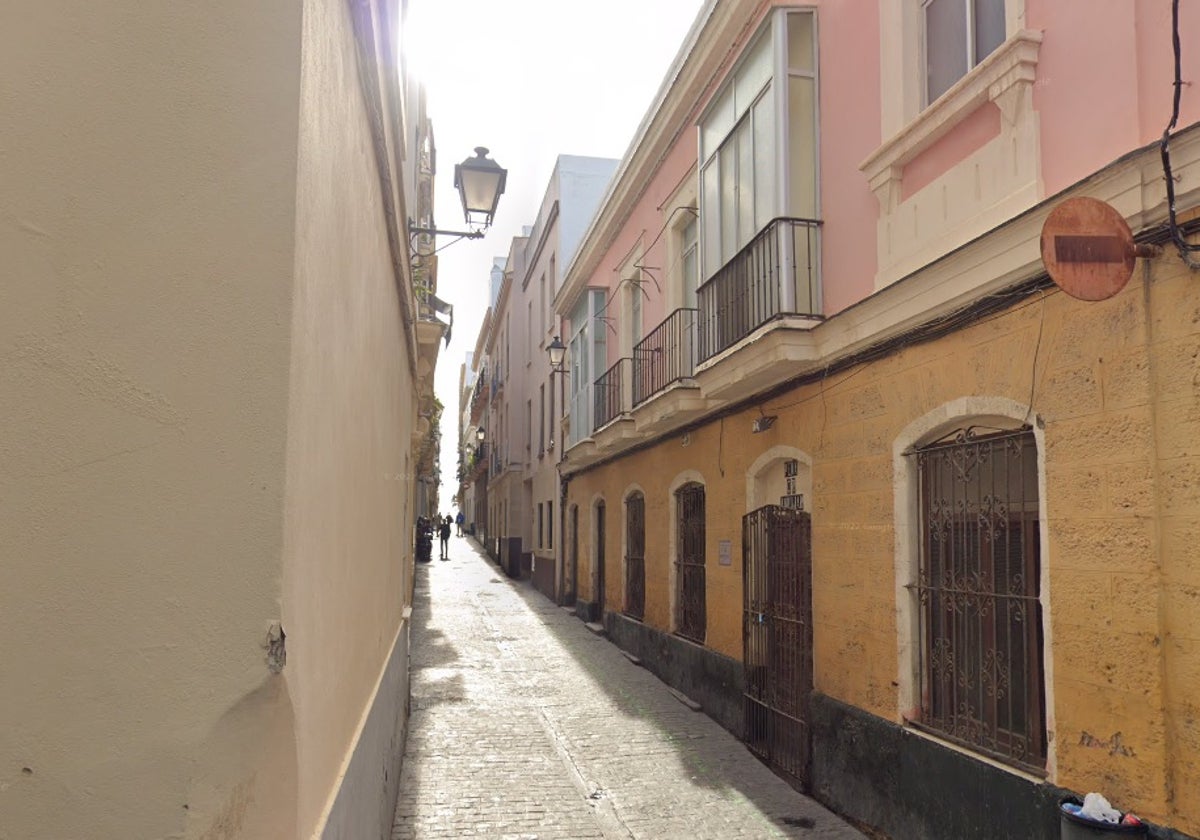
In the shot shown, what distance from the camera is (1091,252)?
430 centimetres

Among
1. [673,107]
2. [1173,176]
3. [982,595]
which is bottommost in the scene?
[982,595]

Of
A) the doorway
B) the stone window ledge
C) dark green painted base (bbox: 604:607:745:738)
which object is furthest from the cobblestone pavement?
the stone window ledge

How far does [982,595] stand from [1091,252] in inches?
86.9

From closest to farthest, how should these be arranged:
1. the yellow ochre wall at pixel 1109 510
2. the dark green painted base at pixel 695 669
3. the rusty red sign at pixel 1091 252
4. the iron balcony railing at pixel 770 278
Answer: the yellow ochre wall at pixel 1109 510 → the rusty red sign at pixel 1091 252 → the iron balcony railing at pixel 770 278 → the dark green painted base at pixel 695 669

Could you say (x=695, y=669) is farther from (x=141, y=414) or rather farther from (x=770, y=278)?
(x=141, y=414)

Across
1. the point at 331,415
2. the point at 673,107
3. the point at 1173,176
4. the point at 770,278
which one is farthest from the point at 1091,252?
the point at 673,107

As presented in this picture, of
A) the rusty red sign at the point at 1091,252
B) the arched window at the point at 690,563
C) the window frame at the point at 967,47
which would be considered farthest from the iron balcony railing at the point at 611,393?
the rusty red sign at the point at 1091,252

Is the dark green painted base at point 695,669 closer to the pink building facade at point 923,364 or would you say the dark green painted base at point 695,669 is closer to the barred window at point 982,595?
the pink building facade at point 923,364

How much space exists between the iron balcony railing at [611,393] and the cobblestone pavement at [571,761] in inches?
148

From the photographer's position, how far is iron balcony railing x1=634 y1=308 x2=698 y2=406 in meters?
11.0

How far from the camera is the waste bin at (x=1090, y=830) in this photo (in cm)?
400

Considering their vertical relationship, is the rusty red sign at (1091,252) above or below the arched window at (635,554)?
above

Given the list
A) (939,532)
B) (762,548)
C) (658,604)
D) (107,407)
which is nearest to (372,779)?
(107,407)

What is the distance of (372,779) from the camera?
433 centimetres
